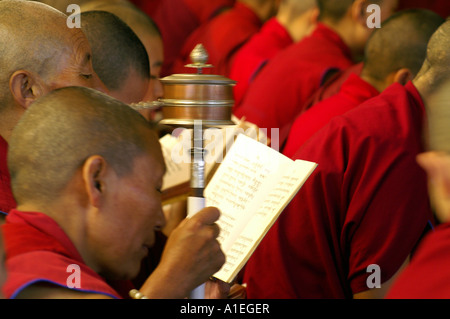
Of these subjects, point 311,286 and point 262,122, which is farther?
point 262,122

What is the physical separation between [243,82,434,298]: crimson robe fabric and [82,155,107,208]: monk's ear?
0.90 m

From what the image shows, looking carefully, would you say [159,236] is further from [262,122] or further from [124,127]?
[262,122]

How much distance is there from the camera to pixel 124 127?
133cm

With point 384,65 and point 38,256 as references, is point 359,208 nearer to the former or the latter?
point 384,65

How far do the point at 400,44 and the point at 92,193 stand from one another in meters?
1.72

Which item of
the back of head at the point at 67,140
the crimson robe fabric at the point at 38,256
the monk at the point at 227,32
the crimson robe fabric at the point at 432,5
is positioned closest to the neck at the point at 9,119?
the back of head at the point at 67,140

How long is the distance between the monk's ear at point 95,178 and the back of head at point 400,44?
164cm

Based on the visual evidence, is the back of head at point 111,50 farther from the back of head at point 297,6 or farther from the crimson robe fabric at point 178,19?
the crimson robe fabric at point 178,19

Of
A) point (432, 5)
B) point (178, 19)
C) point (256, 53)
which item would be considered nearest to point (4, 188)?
point (256, 53)

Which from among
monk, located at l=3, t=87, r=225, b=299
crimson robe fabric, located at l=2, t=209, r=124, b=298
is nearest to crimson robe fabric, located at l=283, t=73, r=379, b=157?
monk, located at l=3, t=87, r=225, b=299

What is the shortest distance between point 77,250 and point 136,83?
1.03 meters

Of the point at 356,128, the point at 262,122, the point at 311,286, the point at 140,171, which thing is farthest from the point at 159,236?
the point at 262,122

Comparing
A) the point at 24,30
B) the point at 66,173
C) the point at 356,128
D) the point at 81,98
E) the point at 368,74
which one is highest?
the point at 368,74

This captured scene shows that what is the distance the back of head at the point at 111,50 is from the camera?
7.29 feet
